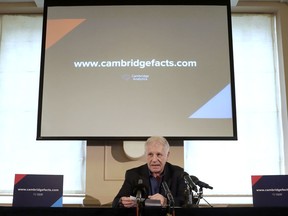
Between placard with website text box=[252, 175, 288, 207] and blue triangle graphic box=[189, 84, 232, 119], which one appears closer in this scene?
placard with website text box=[252, 175, 288, 207]

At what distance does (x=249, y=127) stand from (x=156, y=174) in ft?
4.41

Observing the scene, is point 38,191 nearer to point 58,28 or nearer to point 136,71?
point 136,71

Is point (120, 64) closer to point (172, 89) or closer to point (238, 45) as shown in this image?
point (172, 89)

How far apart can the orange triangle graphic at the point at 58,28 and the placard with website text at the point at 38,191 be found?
1706mm

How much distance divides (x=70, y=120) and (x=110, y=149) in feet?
1.46

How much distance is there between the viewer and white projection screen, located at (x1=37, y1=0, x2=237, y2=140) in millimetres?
3197

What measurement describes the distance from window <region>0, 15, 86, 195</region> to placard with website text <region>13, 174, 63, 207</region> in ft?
5.19

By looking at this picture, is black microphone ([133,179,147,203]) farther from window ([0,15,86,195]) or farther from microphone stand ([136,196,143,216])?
window ([0,15,86,195])

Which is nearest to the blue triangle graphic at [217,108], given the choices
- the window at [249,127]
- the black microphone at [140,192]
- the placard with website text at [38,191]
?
the window at [249,127]

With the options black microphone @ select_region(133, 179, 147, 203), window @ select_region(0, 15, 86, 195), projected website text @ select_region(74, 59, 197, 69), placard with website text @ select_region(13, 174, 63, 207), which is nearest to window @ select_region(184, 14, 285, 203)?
projected website text @ select_region(74, 59, 197, 69)

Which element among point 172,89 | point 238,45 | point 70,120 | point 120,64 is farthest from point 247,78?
point 70,120

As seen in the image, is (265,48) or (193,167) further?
(265,48)

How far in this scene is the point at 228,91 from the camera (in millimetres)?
3230

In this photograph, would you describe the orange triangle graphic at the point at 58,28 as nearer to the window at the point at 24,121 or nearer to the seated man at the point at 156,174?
the window at the point at 24,121
